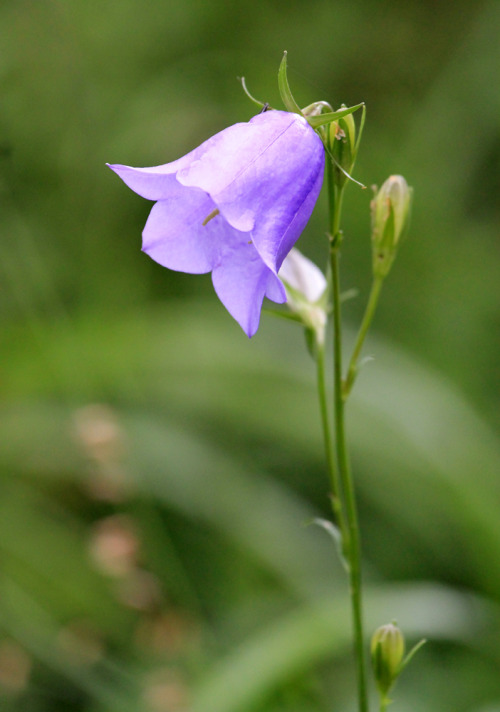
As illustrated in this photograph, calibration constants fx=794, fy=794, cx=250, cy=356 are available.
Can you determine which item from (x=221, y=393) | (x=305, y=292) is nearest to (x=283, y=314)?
(x=305, y=292)

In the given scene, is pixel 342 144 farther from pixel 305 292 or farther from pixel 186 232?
pixel 305 292

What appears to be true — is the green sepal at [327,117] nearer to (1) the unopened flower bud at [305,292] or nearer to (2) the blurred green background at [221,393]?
(1) the unopened flower bud at [305,292]

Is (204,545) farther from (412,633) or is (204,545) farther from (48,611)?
(412,633)

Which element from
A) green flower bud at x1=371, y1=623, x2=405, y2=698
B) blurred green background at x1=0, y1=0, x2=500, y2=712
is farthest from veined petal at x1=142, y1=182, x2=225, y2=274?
blurred green background at x1=0, y1=0, x2=500, y2=712

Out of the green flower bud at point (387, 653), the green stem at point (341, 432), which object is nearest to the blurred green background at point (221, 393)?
the green flower bud at point (387, 653)

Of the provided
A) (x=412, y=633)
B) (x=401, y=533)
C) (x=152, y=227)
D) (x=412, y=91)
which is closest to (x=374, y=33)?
(x=412, y=91)

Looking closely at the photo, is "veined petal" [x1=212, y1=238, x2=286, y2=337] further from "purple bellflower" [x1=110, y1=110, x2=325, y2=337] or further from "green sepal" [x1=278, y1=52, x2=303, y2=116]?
"green sepal" [x1=278, y1=52, x2=303, y2=116]
